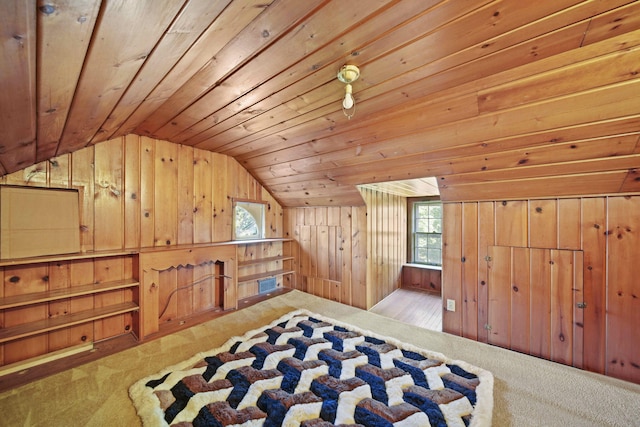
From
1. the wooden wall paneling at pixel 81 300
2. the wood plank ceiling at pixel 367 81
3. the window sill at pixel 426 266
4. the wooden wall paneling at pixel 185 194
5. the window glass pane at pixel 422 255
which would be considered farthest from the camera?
the window glass pane at pixel 422 255

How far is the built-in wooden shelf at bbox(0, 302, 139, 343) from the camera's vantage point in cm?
173

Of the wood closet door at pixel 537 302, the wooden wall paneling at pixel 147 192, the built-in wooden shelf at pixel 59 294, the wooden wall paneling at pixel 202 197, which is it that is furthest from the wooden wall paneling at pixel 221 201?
the wood closet door at pixel 537 302

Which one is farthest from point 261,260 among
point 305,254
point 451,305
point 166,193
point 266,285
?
point 451,305

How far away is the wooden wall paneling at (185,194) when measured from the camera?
9.04ft

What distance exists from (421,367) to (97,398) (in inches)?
84.3

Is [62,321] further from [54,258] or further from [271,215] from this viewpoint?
[271,215]

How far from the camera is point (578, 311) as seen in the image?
74.9 inches

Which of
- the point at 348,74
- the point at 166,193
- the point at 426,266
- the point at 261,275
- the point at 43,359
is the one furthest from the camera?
the point at 426,266

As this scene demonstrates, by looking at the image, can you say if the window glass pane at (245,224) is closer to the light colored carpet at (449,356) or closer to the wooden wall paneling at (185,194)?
the wooden wall paneling at (185,194)

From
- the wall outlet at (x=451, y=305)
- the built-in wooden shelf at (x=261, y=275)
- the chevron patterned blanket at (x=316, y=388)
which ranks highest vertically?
the built-in wooden shelf at (x=261, y=275)

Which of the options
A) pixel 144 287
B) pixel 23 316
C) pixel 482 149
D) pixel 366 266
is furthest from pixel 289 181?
pixel 23 316

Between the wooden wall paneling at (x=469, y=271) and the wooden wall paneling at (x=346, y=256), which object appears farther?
the wooden wall paneling at (x=346, y=256)

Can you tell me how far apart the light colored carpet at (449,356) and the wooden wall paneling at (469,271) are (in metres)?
0.20

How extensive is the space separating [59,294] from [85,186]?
920 millimetres
